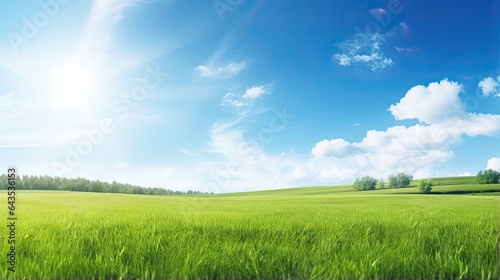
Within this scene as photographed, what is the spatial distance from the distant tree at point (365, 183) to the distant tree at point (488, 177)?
1660cm

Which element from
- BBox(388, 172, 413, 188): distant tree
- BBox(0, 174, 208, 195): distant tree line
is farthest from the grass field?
BBox(388, 172, 413, 188): distant tree

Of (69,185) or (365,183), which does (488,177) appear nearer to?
(365,183)

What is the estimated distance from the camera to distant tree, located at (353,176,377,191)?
215ft

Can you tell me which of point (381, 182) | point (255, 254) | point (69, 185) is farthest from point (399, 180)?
point (255, 254)

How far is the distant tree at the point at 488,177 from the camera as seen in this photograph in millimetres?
A: 55656

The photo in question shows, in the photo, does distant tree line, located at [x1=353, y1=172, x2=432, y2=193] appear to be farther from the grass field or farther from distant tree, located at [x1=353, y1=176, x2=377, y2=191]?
the grass field

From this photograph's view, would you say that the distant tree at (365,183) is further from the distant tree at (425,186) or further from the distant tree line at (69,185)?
the distant tree line at (69,185)

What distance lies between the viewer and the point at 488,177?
5703 centimetres

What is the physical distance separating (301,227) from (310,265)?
2.20 m

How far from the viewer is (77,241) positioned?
4777mm

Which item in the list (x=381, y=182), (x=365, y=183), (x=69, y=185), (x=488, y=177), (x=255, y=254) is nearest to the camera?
(x=255, y=254)

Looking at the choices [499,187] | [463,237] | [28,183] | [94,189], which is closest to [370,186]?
[499,187]

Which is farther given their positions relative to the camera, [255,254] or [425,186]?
[425,186]

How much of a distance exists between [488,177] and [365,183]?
18.8 m
